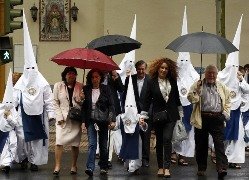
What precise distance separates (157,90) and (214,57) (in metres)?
12.0

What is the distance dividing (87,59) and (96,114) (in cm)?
89

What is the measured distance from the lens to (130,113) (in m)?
13.5

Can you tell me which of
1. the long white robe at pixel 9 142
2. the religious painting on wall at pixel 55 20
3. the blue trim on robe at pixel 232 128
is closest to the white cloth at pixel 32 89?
the long white robe at pixel 9 142

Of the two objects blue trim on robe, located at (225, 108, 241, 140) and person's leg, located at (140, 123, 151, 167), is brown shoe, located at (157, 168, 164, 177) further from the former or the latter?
blue trim on robe, located at (225, 108, 241, 140)

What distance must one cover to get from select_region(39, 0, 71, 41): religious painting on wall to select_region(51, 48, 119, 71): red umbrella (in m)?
12.6

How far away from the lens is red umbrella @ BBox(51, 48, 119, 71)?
12.6 metres

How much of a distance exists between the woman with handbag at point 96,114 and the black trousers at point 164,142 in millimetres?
755

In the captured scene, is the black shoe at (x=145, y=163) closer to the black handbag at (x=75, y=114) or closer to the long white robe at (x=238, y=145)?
the long white robe at (x=238, y=145)

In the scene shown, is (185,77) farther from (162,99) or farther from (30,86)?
(30,86)

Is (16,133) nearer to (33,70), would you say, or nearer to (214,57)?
(33,70)

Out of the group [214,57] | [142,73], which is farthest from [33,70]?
[214,57]

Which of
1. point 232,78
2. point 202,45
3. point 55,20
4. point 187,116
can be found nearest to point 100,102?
point 202,45

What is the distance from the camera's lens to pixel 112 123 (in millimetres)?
12906

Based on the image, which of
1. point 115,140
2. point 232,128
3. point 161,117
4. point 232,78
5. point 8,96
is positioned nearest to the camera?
point 161,117
